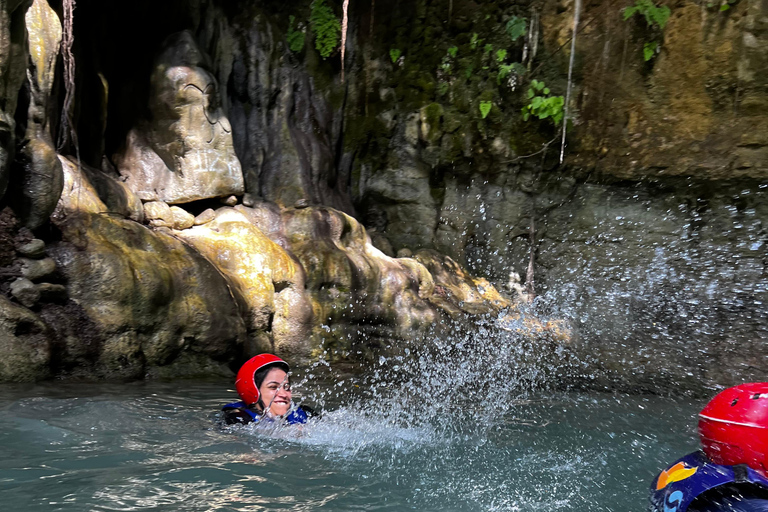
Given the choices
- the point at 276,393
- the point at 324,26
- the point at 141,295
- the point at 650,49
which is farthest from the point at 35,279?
the point at 650,49

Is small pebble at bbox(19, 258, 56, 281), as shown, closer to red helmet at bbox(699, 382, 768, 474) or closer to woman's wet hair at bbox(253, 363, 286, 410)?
woman's wet hair at bbox(253, 363, 286, 410)

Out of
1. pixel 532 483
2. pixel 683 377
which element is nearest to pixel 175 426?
pixel 532 483

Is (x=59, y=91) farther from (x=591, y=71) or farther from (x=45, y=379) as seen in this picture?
(x=591, y=71)

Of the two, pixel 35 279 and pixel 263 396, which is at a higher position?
pixel 35 279

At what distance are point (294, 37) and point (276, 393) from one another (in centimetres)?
890

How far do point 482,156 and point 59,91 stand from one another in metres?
7.45

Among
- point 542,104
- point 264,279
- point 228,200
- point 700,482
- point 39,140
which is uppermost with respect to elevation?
point 542,104

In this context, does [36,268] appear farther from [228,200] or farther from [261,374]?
[228,200]

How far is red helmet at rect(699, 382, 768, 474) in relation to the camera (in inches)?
77.7

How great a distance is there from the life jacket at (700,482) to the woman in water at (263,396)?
2.77 metres

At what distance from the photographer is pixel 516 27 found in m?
11.2

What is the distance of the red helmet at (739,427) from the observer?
1973 millimetres

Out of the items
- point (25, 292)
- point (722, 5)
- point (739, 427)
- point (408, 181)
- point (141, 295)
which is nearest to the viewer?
point (739, 427)

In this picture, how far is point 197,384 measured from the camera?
642 centimetres
